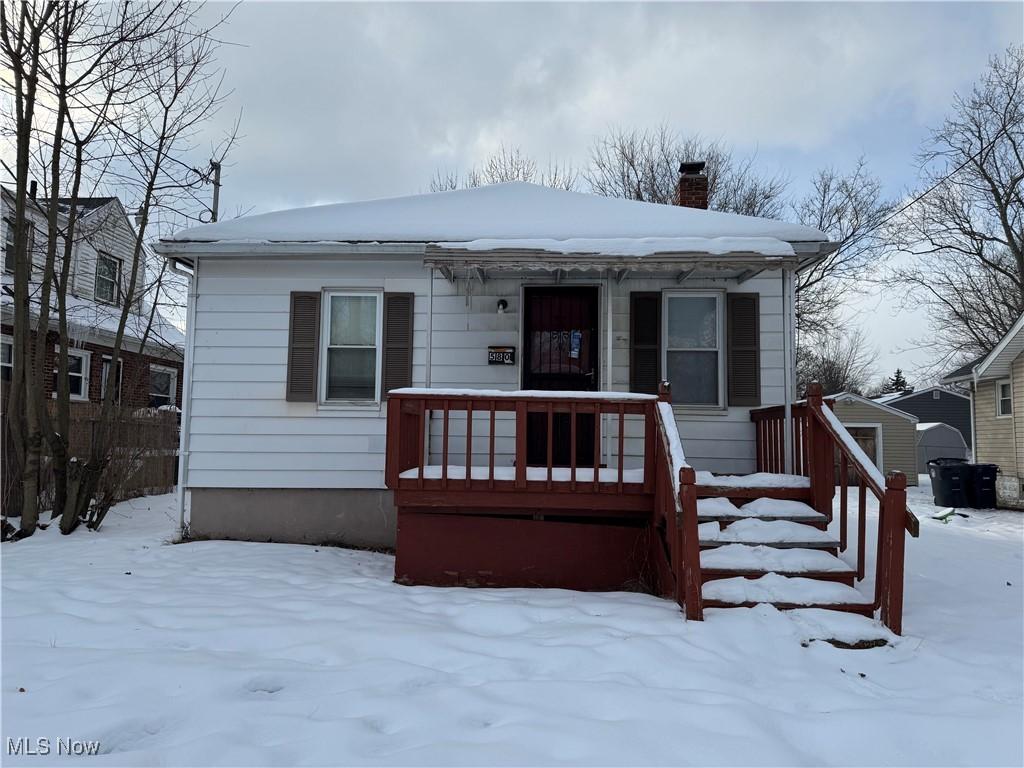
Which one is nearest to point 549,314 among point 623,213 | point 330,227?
point 623,213

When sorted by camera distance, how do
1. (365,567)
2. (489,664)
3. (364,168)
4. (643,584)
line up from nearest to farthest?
(489,664) < (643,584) < (365,567) < (364,168)

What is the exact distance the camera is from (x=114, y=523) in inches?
344

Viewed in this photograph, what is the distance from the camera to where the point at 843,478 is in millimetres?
5141

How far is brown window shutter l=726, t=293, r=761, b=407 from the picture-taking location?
680 cm

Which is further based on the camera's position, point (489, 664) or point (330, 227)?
point (330, 227)

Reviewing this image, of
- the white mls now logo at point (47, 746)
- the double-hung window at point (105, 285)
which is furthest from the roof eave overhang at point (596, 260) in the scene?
the double-hung window at point (105, 285)

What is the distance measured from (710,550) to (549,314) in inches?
132

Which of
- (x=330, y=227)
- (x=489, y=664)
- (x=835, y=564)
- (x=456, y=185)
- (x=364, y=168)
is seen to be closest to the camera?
(x=489, y=664)

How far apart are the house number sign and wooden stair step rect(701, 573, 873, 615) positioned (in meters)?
3.38

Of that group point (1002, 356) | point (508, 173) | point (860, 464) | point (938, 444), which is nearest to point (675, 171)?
point (508, 173)

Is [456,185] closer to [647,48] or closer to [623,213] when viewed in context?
[647,48]

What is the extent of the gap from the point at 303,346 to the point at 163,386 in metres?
12.2

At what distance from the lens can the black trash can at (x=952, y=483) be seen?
13789 millimetres

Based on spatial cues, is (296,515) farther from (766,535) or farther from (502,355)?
(766,535)
